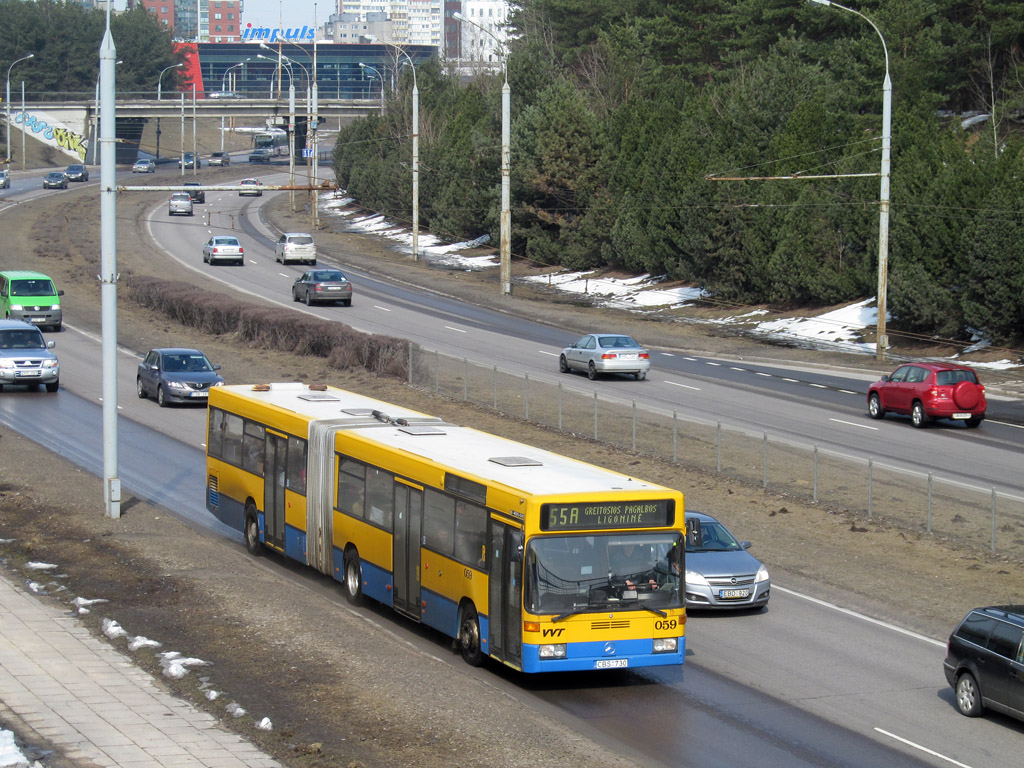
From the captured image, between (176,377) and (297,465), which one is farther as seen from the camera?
(176,377)

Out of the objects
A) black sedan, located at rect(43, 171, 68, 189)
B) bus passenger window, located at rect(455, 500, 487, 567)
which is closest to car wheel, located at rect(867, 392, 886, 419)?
bus passenger window, located at rect(455, 500, 487, 567)

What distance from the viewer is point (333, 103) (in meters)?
155

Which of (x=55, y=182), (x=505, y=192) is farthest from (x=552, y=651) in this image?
(x=55, y=182)

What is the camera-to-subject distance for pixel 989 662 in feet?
42.8

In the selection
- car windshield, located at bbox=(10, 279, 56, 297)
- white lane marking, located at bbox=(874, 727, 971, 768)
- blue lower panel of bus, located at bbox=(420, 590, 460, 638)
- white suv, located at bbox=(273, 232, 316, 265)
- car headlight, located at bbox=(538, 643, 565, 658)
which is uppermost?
white suv, located at bbox=(273, 232, 316, 265)

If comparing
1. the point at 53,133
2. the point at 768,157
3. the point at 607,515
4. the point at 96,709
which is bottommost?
the point at 96,709

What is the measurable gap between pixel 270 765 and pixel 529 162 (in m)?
62.2

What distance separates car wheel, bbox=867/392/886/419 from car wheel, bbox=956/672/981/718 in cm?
2153

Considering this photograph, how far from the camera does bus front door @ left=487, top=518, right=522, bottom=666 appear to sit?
13484 mm

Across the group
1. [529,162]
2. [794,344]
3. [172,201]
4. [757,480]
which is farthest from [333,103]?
[757,480]

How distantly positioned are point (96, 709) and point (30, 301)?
129ft

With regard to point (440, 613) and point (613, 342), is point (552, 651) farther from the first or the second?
point (613, 342)

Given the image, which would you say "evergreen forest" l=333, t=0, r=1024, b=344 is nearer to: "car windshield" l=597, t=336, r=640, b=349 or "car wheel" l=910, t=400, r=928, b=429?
"car windshield" l=597, t=336, r=640, b=349

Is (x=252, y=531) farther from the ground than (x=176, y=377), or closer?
closer
